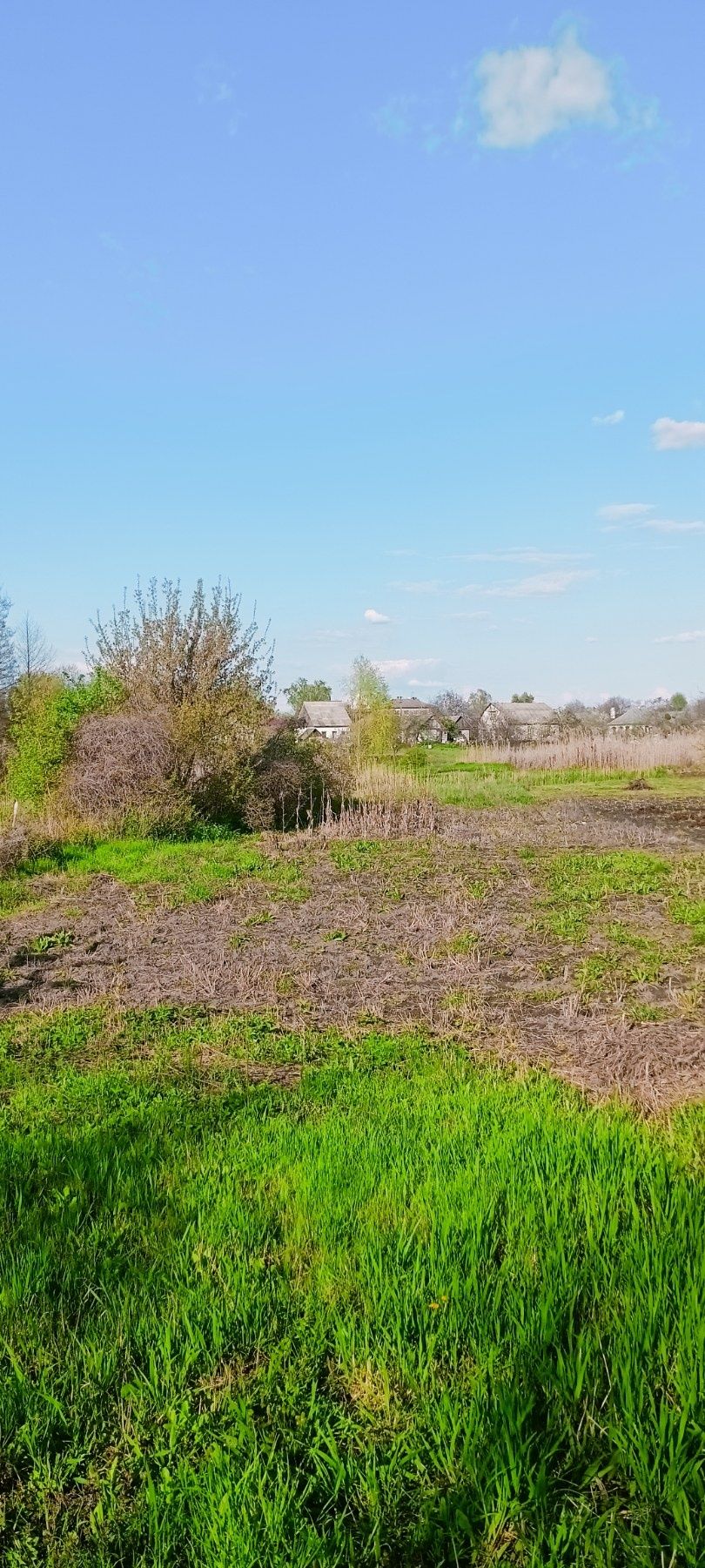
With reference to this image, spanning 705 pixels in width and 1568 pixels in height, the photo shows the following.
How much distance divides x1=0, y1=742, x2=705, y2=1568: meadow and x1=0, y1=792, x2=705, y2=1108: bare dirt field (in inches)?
2.7

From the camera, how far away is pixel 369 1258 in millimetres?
3162

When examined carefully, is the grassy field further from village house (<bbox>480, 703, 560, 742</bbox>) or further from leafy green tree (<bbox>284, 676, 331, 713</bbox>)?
leafy green tree (<bbox>284, 676, 331, 713</bbox>)

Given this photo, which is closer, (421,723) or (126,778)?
(126,778)

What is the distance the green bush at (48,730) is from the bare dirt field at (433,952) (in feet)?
15.2

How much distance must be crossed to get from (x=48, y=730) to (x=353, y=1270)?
15.8 metres

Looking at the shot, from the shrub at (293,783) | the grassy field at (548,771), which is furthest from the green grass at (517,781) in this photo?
the shrub at (293,783)

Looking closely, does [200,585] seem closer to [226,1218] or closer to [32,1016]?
[32,1016]

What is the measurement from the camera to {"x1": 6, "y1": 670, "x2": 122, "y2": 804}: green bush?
17484 millimetres

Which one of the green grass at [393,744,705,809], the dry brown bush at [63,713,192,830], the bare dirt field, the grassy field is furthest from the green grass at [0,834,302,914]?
the green grass at [393,744,705,809]

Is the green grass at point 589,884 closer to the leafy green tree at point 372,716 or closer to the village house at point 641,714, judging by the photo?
the leafy green tree at point 372,716

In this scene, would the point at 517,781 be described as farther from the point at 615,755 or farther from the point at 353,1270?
the point at 353,1270

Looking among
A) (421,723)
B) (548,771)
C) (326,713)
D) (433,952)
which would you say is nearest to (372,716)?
(548,771)

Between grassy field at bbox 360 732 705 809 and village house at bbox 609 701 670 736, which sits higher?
village house at bbox 609 701 670 736

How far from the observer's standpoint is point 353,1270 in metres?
3.20
